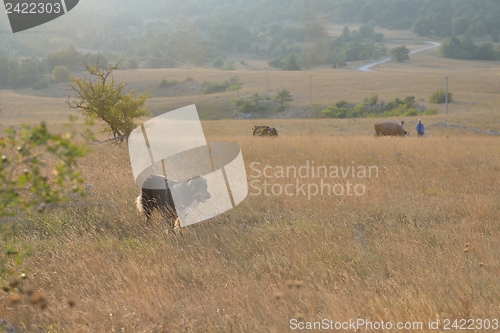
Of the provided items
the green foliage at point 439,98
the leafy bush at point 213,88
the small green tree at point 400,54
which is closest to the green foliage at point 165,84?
the leafy bush at point 213,88

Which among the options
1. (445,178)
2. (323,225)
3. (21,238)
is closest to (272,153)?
(445,178)

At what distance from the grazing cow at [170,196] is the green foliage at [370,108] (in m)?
46.5

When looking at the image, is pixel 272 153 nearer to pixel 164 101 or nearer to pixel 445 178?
pixel 445 178

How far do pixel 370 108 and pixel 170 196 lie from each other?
5089 cm

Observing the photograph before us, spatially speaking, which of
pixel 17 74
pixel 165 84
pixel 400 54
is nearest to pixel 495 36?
pixel 400 54

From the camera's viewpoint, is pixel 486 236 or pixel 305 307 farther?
pixel 486 236

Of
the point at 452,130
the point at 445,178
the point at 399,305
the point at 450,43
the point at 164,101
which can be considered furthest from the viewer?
the point at 450,43

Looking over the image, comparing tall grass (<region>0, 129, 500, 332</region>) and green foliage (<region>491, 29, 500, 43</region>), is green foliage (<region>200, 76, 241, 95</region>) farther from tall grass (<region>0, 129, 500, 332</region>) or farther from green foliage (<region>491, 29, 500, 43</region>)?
green foliage (<region>491, 29, 500, 43</region>)

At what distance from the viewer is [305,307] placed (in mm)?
4676

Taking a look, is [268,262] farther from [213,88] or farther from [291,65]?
[291,65]

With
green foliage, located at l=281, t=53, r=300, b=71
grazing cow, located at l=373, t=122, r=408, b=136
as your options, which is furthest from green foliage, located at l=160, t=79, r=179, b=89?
grazing cow, located at l=373, t=122, r=408, b=136

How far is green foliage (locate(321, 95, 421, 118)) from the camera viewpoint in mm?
51969

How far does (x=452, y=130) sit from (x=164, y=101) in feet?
151

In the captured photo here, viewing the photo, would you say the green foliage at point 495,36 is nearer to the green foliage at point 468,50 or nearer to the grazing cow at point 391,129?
the green foliage at point 468,50
